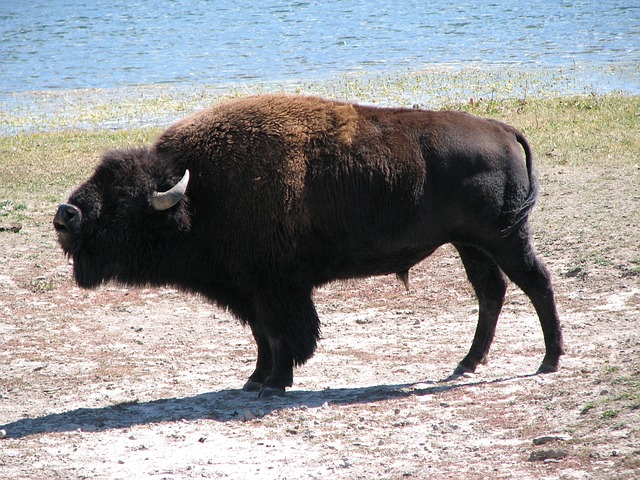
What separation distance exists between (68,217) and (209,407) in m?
1.68

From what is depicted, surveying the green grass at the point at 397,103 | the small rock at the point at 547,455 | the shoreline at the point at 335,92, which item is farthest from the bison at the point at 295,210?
the shoreline at the point at 335,92

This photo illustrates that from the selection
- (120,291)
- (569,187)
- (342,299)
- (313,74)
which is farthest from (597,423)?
(313,74)

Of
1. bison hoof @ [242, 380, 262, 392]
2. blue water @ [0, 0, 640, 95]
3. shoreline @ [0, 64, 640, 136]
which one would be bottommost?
blue water @ [0, 0, 640, 95]

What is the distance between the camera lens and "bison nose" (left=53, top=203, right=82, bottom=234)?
6664mm

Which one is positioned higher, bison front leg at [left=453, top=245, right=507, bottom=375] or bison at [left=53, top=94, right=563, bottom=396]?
bison at [left=53, top=94, right=563, bottom=396]

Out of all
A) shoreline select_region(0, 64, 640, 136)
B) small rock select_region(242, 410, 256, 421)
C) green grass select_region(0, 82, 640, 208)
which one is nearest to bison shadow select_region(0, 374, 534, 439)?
small rock select_region(242, 410, 256, 421)

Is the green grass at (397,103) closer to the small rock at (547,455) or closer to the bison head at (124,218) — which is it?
the bison head at (124,218)

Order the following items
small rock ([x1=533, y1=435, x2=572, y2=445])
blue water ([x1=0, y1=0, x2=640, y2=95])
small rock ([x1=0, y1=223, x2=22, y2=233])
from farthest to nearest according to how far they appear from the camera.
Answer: blue water ([x1=0, y1=0, x2=640, y2=95])
small rock ([x1=0, y1=223, x2=22, y2=233])
small rock ([x1=533, y1=435, x2=572, y2=445])

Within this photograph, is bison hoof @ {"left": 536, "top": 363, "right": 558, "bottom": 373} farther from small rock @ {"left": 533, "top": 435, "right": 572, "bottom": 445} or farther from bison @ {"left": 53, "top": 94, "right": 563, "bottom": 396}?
small rock @ {"left": 533, "top": 435, "right": 572, "bottom": 445}

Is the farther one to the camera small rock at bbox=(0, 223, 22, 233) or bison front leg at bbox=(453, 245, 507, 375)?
small rock at bbox=(0, 223, 22, 233)

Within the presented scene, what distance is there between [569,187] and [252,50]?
22770mm

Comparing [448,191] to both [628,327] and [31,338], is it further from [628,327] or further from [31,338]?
[31,338]

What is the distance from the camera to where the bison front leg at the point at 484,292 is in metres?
7.37

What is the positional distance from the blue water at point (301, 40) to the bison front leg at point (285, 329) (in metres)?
15.3
